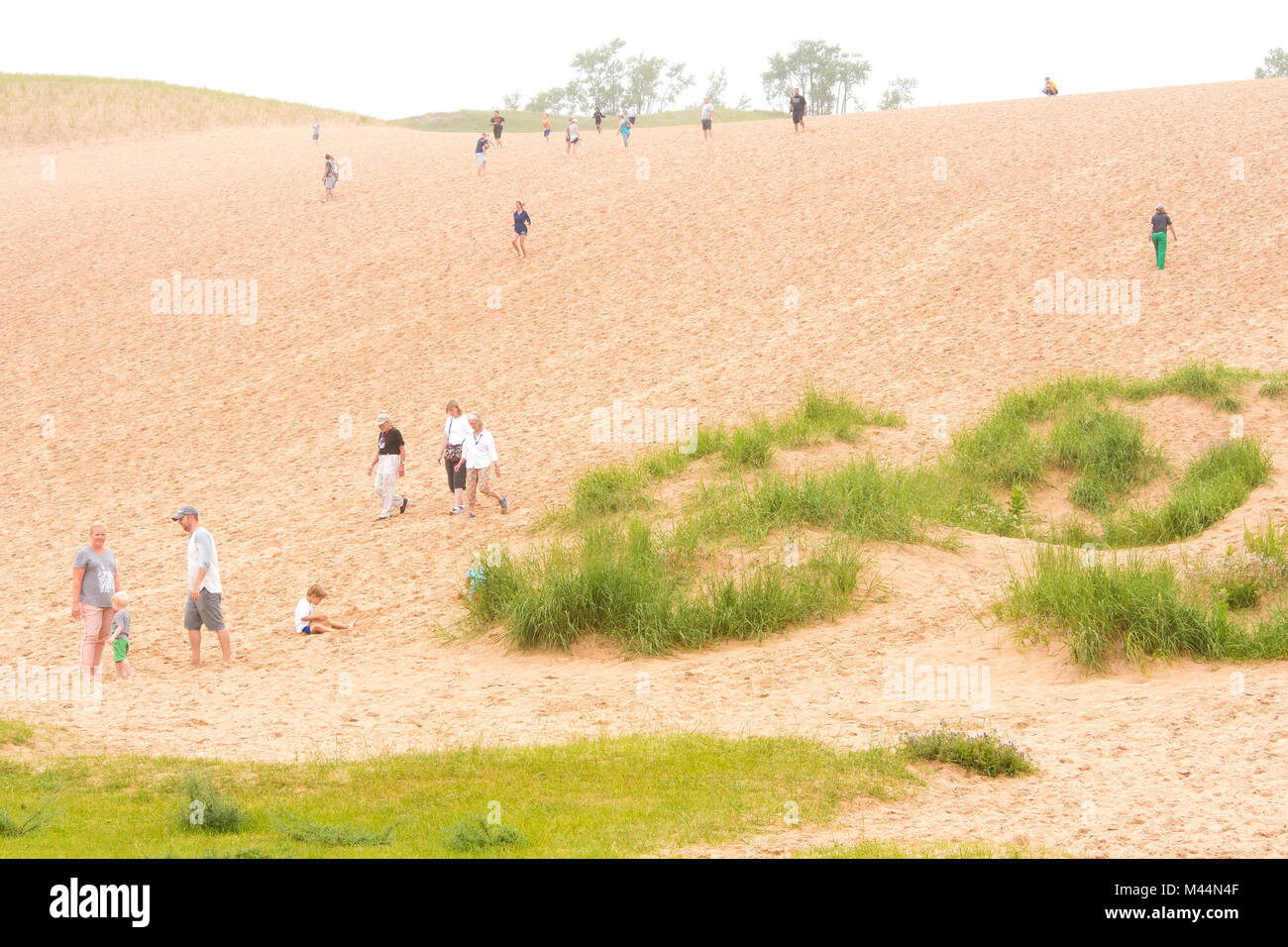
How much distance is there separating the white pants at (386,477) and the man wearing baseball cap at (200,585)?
4.91 metres

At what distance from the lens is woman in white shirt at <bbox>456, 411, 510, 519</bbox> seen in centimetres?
1636

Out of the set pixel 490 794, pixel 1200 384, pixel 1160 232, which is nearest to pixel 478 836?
pixel 490 794

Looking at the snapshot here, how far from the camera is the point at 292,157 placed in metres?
44.6

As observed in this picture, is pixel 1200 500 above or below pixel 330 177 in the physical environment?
below

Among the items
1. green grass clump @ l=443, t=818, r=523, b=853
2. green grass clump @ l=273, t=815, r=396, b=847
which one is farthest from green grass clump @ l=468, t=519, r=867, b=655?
green grass clump @ l=273, t=815, r=396, b=847

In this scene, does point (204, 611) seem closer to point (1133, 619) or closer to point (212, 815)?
point (212, 815)

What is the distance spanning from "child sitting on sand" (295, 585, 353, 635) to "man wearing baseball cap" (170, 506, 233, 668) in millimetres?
1261

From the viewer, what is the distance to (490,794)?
748 cm

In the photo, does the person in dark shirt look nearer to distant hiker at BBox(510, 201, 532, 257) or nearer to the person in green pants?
distant hiker at BBox(510, 201, 532, 257)

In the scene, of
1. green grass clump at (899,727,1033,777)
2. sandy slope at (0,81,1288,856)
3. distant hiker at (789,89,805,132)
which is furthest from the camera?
distant hiker at (789,89,805,132)

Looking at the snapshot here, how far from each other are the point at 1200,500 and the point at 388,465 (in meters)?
10.8

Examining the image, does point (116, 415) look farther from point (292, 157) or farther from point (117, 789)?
point (292, 157)

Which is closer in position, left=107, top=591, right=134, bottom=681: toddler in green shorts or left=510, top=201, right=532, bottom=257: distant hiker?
left=107, top=591, right=134, bottom=681: toddler in green shorts
